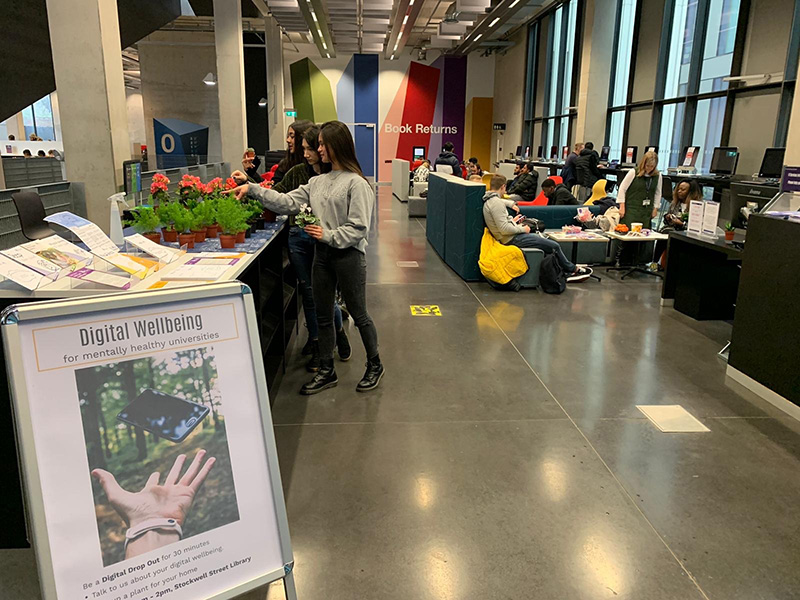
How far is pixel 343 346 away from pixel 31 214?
2.84m

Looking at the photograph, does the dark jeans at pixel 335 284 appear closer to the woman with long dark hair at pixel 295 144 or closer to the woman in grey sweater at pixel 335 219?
the woman in grey sweater at pixel 335 219

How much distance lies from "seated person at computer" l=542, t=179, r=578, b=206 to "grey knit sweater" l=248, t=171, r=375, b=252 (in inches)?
225

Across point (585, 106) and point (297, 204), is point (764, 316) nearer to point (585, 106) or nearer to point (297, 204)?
point (297, 204)

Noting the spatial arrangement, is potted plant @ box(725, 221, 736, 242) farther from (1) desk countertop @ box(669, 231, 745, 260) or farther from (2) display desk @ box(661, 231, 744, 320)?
(2) display desk @ box(661, 231, 744, 320)

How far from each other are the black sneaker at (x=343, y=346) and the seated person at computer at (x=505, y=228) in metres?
2.61

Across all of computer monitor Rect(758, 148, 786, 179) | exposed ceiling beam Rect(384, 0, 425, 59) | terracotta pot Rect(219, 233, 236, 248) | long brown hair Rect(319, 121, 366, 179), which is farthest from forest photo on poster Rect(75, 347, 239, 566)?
exposed ceiling beam Rect(384, 0, 425, 59)

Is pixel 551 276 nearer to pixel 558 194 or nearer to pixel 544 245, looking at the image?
pixel 544 245

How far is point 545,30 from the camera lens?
1650cm

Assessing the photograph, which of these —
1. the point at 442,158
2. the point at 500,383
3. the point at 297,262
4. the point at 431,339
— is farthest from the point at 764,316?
the point at 442,158

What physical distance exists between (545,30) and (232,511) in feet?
57.8

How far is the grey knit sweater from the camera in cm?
319

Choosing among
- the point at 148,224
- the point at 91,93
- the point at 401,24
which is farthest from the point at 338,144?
the point at 401,24

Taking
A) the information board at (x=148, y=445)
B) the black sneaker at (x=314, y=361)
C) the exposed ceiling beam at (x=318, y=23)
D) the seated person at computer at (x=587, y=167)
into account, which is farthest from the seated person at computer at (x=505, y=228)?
the exposed ceiling beam at (x=318, y=23)

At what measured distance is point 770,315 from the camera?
3559 millimetres
